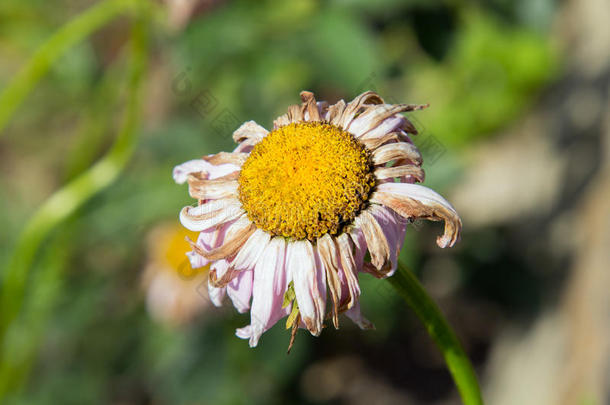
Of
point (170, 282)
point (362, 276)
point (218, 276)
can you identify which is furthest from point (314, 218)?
point (170, 282)

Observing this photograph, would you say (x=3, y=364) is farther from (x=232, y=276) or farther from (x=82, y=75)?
(x=232, y=276)

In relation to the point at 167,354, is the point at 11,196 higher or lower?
higher

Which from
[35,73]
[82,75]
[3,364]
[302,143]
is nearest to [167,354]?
[3,364]

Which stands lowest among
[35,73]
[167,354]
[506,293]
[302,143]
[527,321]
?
[527,321]

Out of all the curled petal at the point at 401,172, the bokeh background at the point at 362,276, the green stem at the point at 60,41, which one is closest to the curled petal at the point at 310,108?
the curled petal at the point at 401,172

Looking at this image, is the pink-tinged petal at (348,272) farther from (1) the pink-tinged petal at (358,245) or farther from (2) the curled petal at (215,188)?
(2) the curled petal at (215,188)

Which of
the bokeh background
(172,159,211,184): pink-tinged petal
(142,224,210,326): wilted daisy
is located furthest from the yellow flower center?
(142,224,210,326): wilted daisy

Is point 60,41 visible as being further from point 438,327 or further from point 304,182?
point 438,327

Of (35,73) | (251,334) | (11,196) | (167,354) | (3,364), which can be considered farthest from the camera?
(11,196)
